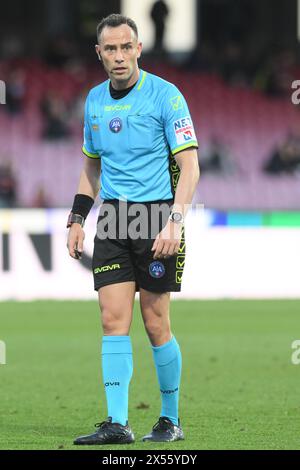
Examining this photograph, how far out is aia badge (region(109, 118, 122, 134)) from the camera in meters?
6.39

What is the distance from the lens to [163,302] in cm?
641

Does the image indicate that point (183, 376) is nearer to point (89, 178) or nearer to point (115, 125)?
point (89, 178)

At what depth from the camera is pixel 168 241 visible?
6164 mm

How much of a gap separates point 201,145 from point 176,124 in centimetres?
1668

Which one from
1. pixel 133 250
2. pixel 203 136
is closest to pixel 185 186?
pixel 133 250

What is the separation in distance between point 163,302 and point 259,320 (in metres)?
7.87

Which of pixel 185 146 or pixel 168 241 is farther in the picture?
pixel 185 146

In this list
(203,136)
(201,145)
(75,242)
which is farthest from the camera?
(203,136)

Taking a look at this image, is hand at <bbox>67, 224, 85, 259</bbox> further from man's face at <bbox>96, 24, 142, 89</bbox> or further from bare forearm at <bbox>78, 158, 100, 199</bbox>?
man's face at <bbox>96, 24, 142, 89</bbox>

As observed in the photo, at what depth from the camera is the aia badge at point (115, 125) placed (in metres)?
6.39

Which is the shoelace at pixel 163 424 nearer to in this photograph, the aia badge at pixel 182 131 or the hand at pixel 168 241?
the hand at pixel 168 241

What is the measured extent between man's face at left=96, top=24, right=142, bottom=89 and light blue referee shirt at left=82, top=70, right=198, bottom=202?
0.15m

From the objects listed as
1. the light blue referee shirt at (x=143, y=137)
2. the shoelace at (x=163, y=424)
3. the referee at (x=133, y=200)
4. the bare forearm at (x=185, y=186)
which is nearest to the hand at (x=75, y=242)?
the referee at (x=133, y=200)

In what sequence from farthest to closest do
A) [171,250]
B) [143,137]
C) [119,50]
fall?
[143,137], [119,50], [171,250]
